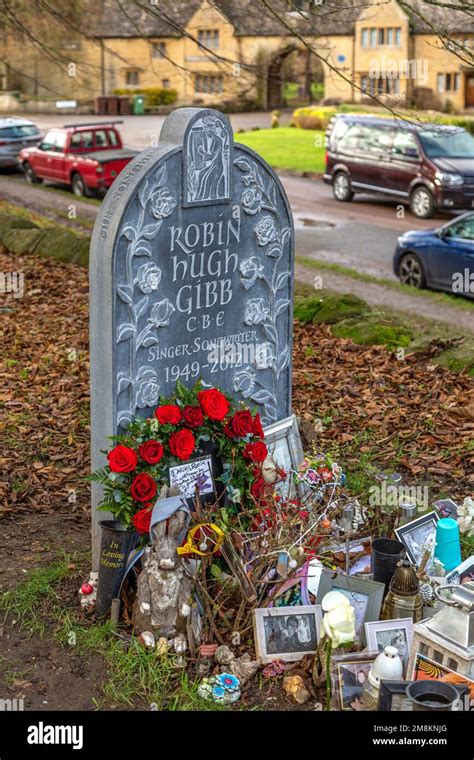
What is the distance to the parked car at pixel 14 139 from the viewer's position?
2783 centimetres

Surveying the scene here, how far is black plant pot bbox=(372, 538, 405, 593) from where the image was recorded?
18.9 ft

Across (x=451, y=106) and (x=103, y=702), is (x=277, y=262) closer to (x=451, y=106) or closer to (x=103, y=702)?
(x=103, y=702)

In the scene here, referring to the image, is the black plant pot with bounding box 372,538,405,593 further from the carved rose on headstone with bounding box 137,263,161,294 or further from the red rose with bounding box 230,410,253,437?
the carved rose on headstone with bounding box 137,263,161,294

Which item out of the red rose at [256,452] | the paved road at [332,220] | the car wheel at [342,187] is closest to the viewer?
the red rose at [256,452]

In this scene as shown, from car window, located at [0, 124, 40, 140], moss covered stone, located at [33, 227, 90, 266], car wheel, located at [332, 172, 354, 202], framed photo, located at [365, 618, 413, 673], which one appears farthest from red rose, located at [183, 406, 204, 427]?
car window, located at [0, 124, 40, 140]

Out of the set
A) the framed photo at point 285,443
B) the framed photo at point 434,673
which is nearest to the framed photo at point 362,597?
the framed photo at point 434,673

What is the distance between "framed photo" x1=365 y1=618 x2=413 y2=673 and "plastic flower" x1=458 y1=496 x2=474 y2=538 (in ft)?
4.79

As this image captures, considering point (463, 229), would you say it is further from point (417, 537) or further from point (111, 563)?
point (111, 563)

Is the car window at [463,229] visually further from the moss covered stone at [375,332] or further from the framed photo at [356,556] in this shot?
the framed photo at [356,556]

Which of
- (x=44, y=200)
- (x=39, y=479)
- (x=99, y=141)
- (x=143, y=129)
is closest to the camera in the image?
(x=39, y=479)

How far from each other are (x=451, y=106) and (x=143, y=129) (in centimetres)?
1524

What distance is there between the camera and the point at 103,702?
5078mm

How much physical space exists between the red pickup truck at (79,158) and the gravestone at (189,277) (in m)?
16.9
